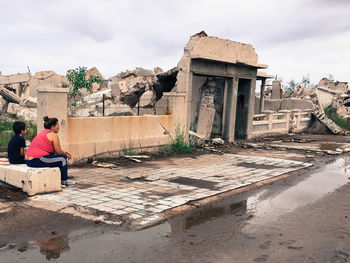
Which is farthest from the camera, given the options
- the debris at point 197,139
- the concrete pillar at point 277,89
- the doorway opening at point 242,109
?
the concrete pillar at point 277,89

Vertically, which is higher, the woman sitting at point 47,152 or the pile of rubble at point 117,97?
the pile of rubble at point 117,97

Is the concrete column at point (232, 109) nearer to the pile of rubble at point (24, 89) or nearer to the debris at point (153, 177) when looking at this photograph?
the debris at point (153, 177)

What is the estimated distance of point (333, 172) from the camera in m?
8.53

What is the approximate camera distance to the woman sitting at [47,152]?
19.6 ft

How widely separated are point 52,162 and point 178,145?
210 inches

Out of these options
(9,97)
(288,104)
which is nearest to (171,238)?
(288,104)

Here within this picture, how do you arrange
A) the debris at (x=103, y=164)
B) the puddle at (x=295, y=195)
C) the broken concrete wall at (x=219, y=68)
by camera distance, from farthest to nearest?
the broken concrete wall at (x=219, y=68), the debris at (x=103, y=164), the puddle at (x=295, y=195)

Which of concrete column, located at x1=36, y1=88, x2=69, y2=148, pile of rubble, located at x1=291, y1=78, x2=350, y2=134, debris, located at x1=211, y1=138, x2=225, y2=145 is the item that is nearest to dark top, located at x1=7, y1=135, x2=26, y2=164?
concrete column, located at x1=36, y1=88, x2=69, y2=148

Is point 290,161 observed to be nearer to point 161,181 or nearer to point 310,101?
point 161,181

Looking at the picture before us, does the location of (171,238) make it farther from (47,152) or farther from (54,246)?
(47,152)

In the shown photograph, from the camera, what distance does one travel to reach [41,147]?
19.8ft

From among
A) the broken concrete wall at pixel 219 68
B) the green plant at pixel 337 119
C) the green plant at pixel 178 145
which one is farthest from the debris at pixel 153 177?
the green plant at pixel 337 119

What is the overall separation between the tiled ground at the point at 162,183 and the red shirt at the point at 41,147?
763 mm

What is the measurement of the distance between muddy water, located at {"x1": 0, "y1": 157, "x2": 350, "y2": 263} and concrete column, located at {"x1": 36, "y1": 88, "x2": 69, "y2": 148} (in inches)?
169
